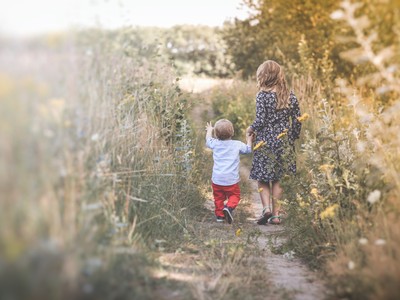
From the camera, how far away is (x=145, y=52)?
5.69 m

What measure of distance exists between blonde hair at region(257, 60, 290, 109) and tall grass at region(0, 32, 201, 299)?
1.83 meters

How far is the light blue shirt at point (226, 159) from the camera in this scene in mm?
6613

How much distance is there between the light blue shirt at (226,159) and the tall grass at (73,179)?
1394 mm

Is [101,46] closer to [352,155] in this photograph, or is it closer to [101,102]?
[101,102]

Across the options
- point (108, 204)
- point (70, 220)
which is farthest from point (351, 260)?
point (70, 220)

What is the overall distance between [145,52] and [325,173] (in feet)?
6.75

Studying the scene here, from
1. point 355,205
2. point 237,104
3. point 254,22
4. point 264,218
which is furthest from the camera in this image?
point 254,22

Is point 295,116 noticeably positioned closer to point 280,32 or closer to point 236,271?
point 236,271

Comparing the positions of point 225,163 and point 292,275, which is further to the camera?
point 225,163

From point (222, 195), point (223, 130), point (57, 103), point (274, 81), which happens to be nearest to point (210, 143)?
point (223, 130)

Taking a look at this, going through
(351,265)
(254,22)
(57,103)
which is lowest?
(351,265)

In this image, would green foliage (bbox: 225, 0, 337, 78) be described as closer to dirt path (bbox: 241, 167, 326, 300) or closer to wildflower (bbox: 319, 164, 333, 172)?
wildflower (bbox: 319, 164, 333, 172)

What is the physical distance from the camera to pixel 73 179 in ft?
10.9

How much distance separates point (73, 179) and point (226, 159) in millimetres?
3471
